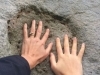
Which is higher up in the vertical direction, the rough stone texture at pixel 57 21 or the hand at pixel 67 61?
Answer: the rough stone texture at pixel 57 21

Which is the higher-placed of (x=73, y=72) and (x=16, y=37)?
(x=16, y=37)

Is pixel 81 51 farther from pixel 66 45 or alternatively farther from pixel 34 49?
pixel 34 49

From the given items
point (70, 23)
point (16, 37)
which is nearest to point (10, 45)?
point (16, 37)

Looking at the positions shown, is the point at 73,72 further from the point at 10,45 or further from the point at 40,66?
the point at 10,45

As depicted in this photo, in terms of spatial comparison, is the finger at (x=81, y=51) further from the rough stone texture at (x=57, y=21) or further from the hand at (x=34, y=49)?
the hand at (x=34, y=49)

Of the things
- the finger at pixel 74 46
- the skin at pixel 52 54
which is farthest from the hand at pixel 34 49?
the finger at pixel 74 46

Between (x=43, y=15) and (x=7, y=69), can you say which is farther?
(x=43, y=15)
